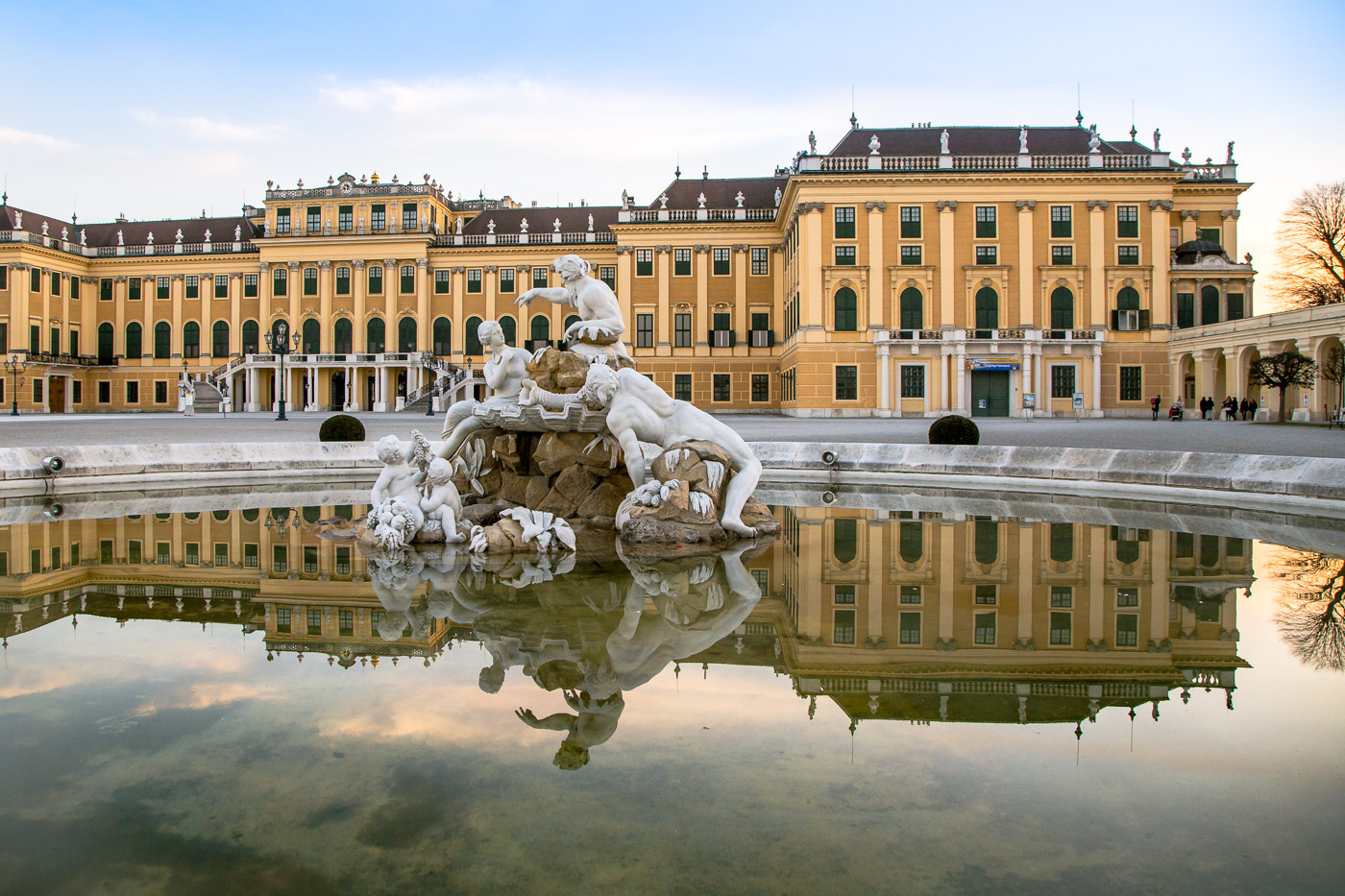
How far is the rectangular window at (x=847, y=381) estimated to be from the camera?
135 ft

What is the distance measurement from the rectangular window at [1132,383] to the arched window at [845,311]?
12.7 m

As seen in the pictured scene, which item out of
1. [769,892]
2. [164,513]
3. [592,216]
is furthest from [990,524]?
[592,216]

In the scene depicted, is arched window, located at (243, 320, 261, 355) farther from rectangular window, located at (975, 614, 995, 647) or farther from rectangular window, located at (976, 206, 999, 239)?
rectangular window, located at (975, 614, 995, 647)

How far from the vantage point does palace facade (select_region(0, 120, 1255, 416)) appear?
41031 millimetres

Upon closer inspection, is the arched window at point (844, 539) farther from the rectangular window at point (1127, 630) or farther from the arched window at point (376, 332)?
the arched window at point (376, 332)

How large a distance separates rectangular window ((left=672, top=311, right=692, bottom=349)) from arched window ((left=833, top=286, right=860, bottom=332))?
12.0m

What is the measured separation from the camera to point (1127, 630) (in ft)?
15.6

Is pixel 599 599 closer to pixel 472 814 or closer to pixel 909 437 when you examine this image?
pixel 472 814

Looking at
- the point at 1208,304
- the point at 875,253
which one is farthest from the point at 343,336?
the point at 1208,304

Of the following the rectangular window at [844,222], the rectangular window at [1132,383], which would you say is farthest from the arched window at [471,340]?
the rectangular window at [1132,383]

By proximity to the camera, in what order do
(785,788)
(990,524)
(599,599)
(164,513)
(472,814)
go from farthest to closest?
(164,513) → (990,524) → (599,599) → (785,788) → (472,814)

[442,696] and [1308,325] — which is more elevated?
[1308,325]

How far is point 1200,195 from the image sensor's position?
45.8 metres

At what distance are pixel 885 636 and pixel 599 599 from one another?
71.0 inches
